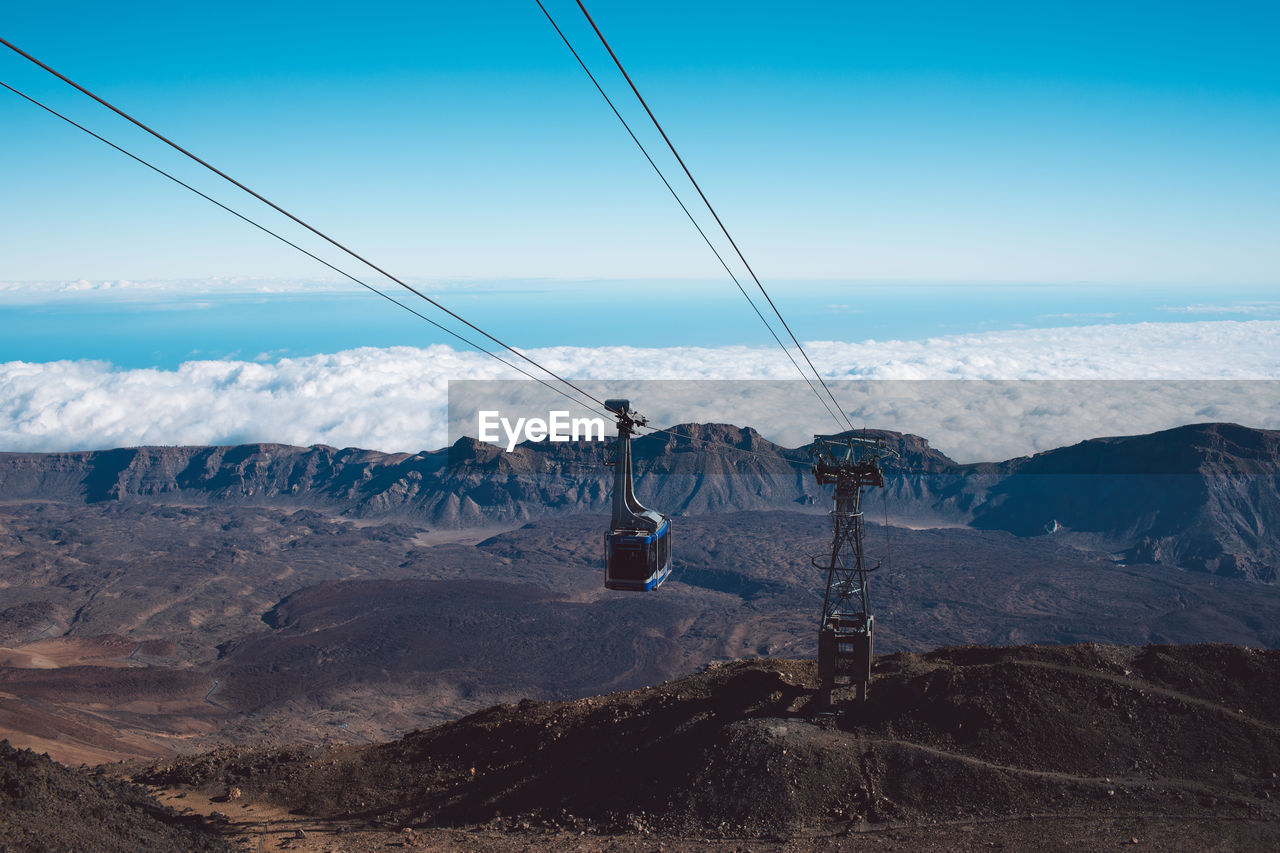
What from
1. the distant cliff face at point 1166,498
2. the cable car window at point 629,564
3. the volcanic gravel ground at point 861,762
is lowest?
the distant cliff face at point 1166,498

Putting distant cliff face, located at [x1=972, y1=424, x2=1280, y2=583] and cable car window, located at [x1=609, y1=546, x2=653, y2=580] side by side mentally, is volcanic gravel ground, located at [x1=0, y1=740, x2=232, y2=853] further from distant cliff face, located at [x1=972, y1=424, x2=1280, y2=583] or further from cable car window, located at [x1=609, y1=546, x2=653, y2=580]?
distant cliff face, located at [x1=972, y1=424, x2=1280, y2=583]

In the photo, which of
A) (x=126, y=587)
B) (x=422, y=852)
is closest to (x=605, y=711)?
(x=422, y=852)

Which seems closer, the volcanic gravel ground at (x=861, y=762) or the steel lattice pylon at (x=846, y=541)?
the volcanic gravel ground at (x=861, y=762)

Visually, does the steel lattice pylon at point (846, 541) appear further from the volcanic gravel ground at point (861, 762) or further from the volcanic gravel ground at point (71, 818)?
the volcanic gravel ground at point (71, 818)

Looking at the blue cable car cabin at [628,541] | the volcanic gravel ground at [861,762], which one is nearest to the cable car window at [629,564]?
the blue cable car cabin at [628,541]

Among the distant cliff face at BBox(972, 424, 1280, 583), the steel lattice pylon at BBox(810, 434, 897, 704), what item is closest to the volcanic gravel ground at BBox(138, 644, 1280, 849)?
the steel lattice pylon at BBox(810, 434, 897, 704)

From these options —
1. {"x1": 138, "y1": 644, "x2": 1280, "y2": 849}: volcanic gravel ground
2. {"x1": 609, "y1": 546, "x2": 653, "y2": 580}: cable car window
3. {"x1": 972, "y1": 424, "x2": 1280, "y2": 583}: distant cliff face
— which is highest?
{"x1": 609, "y1": 546, "x2": 653, "y2": 580}: cable car window

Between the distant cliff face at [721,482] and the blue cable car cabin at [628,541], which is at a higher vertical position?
the blue cable car cabin at [628,541]

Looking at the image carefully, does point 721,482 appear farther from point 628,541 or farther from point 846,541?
point 628,541
